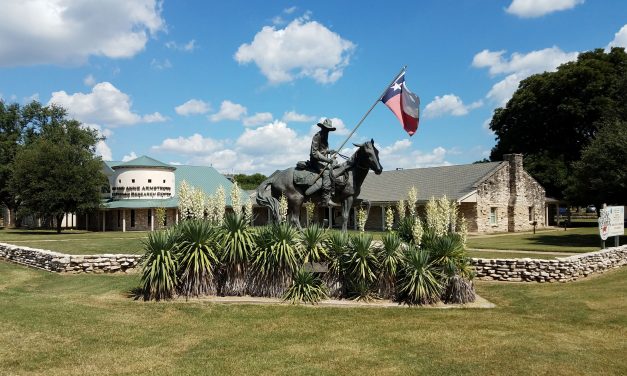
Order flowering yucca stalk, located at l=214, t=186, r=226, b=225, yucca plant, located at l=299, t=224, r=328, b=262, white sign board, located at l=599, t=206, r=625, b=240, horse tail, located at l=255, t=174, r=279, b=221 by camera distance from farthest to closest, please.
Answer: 1. white sign board, located at l=599, t=206, r=625, b=240
2. horse tail, located at l=255, t=174, r=279, b=221
3. flowering yucca stalk, located at l=214, t=186, r=226, b=225
4. yucca plant, located at l=299, t=224, r=328, b=262

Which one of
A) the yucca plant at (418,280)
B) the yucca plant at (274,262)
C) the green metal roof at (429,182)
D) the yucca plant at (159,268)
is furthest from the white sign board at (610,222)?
the yucca plant at (159,268)

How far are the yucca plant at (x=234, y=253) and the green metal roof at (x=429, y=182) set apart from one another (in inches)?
1049

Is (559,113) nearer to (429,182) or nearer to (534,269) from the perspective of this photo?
(429,182)

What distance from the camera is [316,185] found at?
14.2m

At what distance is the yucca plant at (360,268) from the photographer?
11.7 metres

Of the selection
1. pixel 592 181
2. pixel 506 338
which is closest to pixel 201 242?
pixel 506 338

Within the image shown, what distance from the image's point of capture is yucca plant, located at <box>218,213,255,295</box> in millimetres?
11828

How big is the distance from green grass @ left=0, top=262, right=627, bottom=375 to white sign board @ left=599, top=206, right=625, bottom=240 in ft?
27.5

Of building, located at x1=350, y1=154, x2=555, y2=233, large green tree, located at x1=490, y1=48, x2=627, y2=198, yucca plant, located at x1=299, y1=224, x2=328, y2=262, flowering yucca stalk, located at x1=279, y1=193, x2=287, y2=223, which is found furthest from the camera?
large green tree, located at x1=490, y1=48, x2=627, y2=198

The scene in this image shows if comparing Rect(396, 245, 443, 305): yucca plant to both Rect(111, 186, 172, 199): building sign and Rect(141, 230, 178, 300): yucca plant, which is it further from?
Rect(111, 186, 172, 199): building sign

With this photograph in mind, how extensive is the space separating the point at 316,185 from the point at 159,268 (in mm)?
4899

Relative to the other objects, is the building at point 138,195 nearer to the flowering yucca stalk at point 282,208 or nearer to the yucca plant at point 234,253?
the flowering yucca stalk at point 282,208

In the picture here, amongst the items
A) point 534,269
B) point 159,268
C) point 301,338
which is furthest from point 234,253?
point 534,269

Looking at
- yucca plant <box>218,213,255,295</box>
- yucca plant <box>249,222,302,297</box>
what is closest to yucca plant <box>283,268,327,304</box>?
yucca plant <box>249,222,302,297</box>
